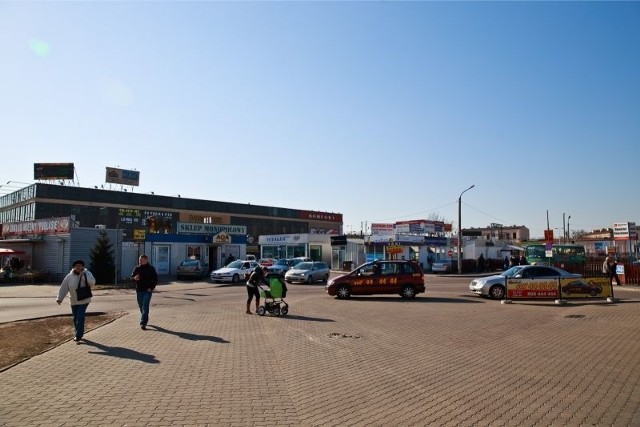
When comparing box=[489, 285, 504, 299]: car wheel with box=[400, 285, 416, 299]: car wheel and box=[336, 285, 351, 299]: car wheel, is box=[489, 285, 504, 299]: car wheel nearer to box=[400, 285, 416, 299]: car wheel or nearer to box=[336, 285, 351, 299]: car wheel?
box=[400, 285, 416, 299]: car wheel

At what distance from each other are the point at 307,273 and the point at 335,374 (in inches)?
971

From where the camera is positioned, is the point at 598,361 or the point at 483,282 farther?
the point at 483,282

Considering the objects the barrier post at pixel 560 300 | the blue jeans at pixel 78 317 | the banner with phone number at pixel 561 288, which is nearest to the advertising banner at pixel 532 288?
the banner with phone number at pixel 561 288

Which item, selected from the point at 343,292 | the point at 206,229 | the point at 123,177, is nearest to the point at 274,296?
the point at 343,292

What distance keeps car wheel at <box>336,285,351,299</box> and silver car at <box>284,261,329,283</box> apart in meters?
10.9

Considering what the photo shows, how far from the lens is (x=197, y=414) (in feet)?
19.7

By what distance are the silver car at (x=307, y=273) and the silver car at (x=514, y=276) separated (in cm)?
1274

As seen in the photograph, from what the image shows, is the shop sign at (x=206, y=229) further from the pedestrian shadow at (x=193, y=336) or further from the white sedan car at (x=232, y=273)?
the pedestrian shadow at (x=193, y=336)

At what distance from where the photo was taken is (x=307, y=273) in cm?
3272

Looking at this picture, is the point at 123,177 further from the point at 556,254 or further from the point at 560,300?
the point at 560,300

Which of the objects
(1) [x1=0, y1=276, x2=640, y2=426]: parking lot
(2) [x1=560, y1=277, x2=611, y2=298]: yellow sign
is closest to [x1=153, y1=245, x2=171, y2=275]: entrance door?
(1) [x1=0, y1=276, x2=640, y2=426]: parking lot

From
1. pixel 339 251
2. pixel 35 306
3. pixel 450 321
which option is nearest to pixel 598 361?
pixel 450 321

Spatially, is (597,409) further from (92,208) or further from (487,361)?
(92,208)

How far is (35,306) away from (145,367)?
1283 centimetres
